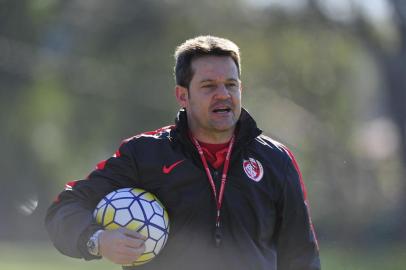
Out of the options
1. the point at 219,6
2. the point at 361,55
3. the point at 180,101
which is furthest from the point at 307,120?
the point at 180,101

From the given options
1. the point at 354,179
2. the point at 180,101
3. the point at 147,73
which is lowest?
the point at 354,179

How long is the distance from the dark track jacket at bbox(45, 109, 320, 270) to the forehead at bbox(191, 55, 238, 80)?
0.85ft

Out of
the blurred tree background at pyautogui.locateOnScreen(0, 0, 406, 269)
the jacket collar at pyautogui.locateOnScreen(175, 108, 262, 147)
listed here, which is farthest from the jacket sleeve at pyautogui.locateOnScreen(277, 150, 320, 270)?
the blurred tree background at pyautogui.locateOnScreen(0, 0, 406, 269)

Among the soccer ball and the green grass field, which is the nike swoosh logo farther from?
the green grass field

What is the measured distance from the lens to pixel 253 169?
5312mm

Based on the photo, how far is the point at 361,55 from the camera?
31.0 metres

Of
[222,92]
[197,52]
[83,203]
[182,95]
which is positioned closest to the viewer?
[83,203]

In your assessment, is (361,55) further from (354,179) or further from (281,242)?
(281,242)

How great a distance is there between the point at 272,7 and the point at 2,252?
11.9 m

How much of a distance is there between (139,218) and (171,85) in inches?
1118

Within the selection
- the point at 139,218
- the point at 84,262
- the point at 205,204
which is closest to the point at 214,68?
the point at 205,204

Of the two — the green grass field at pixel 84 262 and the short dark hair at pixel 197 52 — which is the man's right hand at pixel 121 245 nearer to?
the short dark hair at pixel 197 52

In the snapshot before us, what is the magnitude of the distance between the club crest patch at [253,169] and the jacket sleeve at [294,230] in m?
0.16

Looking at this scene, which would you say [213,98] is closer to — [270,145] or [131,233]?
[270,145]
